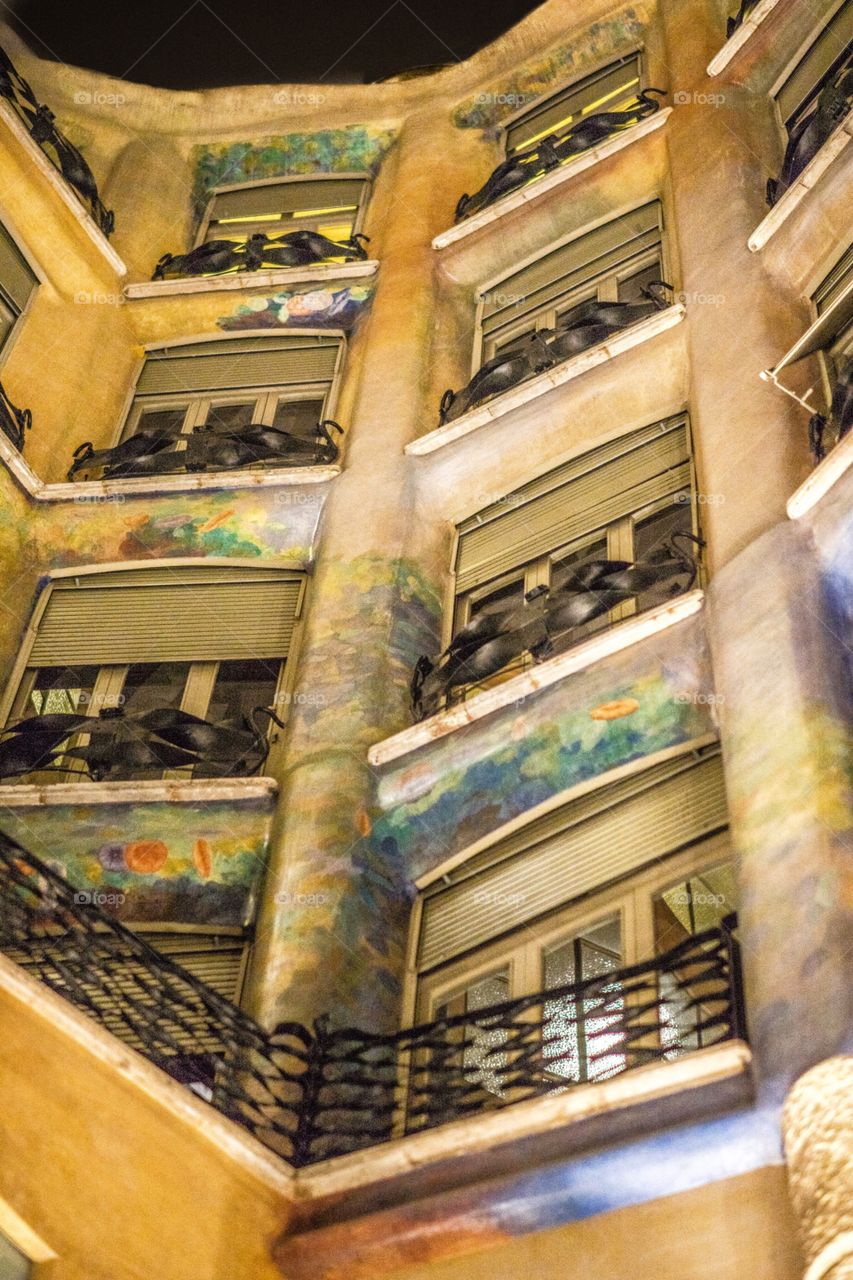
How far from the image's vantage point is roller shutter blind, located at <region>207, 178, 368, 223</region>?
18172 mm

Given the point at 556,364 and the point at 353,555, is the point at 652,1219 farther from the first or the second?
the point at 556,364

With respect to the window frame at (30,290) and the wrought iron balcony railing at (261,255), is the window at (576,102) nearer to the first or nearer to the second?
the wrought iron balcony railing at (261,255)

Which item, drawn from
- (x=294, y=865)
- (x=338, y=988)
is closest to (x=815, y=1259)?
(x=338, y=988)

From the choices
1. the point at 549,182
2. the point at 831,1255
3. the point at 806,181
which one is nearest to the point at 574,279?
the point at 549,182

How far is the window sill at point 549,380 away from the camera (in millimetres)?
12523

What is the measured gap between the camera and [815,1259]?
6.09 m

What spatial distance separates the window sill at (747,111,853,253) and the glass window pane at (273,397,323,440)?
466 centimetres

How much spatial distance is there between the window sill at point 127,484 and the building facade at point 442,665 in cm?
4

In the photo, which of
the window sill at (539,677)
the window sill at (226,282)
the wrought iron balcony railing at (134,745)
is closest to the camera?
the window sill at (539,677)

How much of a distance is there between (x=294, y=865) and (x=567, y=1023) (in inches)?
90.7

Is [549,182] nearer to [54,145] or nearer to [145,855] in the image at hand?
[54,145]

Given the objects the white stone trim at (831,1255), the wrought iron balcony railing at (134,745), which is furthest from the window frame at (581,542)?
the white stone trim at (831,1255)

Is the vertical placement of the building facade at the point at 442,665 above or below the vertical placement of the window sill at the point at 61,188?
below

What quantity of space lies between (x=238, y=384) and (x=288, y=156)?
14.3ft
